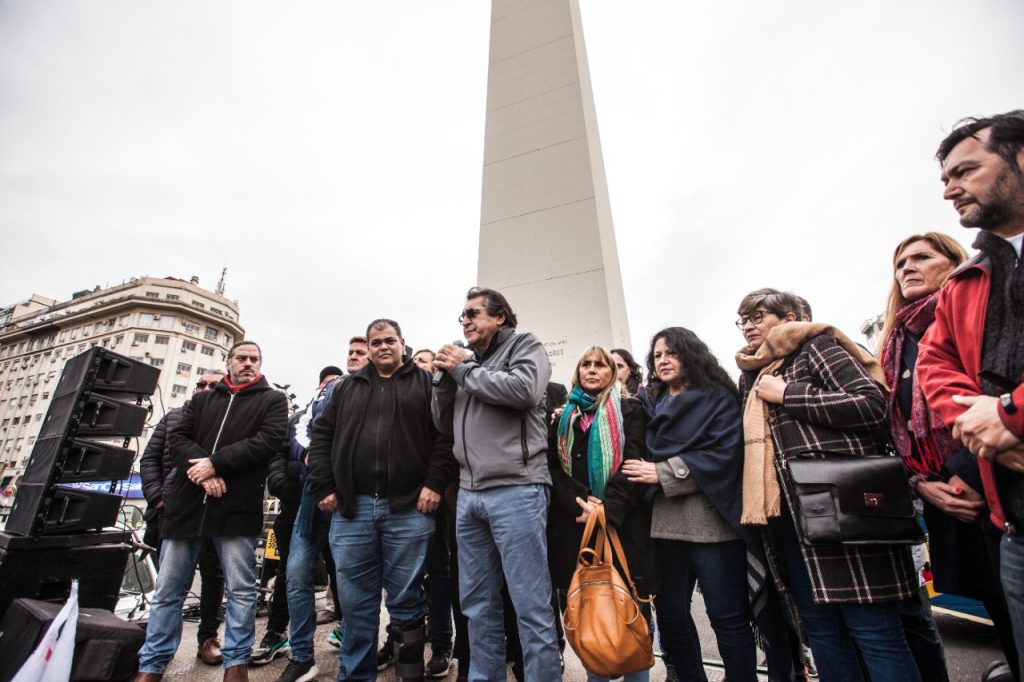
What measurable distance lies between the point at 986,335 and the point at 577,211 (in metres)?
4.34

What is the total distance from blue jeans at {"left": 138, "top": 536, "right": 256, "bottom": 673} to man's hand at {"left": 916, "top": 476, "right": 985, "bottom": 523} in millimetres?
2508

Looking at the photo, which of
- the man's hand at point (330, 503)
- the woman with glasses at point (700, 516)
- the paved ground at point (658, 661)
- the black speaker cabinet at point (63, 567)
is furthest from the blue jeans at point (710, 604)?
the black speaker cabinet at point (63, 567)

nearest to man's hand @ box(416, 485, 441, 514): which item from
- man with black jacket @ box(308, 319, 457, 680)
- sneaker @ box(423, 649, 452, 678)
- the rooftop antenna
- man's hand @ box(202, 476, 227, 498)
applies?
man with black jacket @ box(308, 319, 457, 680)

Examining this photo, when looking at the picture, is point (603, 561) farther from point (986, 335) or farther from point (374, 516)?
point (986, 335)

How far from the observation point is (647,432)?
196 cm

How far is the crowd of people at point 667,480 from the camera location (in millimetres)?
960

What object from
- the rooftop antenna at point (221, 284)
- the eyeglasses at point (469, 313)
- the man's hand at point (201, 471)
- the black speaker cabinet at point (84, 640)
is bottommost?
the black speaker cabinet at point (84, 640)

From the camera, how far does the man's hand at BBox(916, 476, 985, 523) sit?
3.63ft

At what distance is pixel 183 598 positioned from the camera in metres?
2.07

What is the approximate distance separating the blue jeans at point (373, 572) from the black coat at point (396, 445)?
0.22 feet

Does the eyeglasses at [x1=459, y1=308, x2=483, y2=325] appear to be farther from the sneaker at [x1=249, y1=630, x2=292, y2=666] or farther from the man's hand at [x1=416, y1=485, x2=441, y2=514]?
the sneaker at [x1=249, y1=630, x2=292, y2=666]

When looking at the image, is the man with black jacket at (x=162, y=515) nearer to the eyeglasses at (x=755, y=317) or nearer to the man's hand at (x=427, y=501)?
the man's hand at (x=427, y=501)

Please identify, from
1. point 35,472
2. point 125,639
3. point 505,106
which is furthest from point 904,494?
point 505,106

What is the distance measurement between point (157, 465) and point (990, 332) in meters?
4.07
